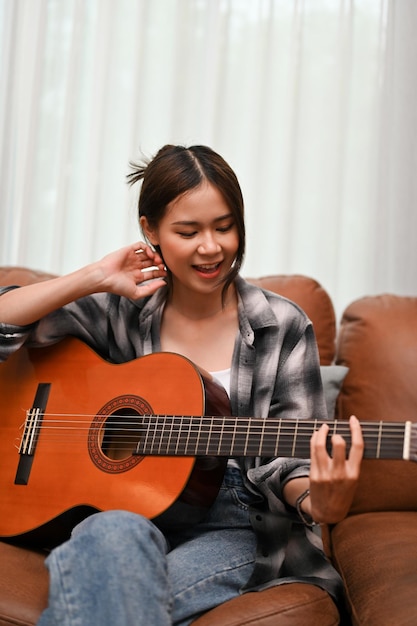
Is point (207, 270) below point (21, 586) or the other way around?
the other way around

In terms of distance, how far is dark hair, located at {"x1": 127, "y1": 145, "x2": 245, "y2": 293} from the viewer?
5.32 ft

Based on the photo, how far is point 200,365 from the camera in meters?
1.69

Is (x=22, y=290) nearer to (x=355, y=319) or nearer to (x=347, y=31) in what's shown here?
(x=355, y=319)

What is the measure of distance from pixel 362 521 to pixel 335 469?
634 mm

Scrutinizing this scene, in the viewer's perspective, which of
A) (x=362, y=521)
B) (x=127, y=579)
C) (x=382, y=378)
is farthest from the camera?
(x=382, y=378)

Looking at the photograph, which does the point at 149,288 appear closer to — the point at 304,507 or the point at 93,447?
the point at 93,447

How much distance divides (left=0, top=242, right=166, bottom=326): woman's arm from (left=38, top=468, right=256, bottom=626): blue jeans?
516 mm

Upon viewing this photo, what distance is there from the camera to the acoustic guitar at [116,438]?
1363mm

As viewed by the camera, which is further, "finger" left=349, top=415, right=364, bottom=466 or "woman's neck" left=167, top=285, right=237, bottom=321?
"woman's neck" left=167, top=285, right=237, bottom=321

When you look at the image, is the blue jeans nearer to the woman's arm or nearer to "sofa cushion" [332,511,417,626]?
"sofa cushion" [332,511,417,626]

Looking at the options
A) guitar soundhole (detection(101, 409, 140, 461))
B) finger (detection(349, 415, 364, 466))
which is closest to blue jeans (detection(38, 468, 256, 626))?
guitar soundhole (detection(101, 409, 140, 461))

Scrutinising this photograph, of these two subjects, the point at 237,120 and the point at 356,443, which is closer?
the point at 356,443

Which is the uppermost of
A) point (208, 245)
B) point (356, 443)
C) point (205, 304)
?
point (208, 245)

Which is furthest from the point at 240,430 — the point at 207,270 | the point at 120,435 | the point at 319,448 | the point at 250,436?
the point at 207,270
